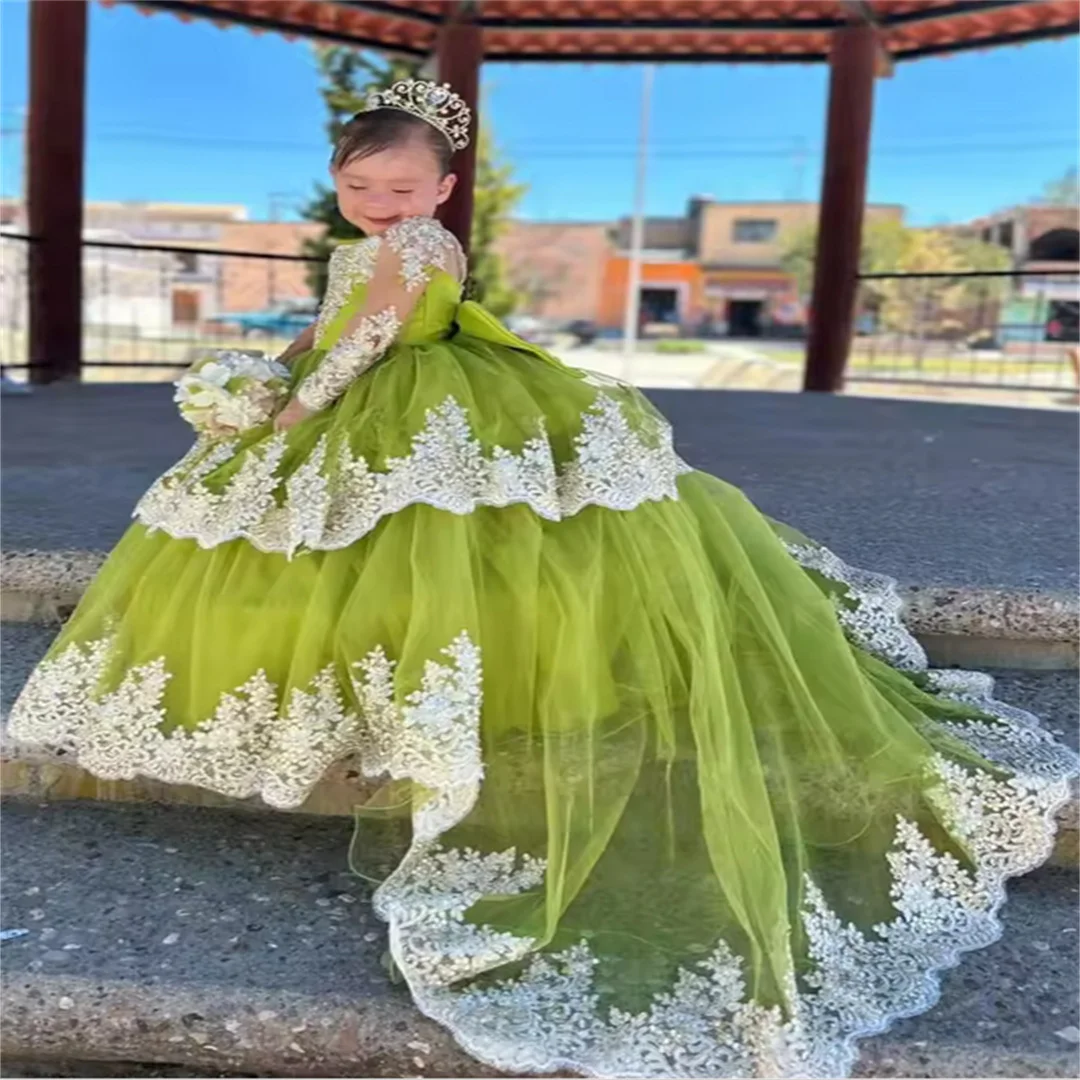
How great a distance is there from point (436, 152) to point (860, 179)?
4.79 m

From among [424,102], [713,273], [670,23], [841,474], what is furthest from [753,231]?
[424,102]

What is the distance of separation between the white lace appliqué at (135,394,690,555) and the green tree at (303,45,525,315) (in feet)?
1.23

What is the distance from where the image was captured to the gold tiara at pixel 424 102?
136 cm

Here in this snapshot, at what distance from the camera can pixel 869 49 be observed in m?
5.42

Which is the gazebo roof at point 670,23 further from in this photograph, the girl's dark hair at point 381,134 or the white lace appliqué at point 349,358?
the white lace appliqué at point 349,358

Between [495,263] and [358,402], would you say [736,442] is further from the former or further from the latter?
[495,263]

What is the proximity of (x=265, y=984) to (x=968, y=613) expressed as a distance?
1.09 metres

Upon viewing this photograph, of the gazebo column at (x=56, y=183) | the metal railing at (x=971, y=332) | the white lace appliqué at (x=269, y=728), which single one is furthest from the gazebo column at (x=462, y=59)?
the white lace appliqué at (x=269, y=728)

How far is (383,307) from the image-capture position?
1.32 m

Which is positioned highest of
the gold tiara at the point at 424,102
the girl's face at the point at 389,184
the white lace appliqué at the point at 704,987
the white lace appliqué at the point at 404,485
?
the gold tiara at the point at 424,102

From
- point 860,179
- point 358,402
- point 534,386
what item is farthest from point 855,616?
point 860,179

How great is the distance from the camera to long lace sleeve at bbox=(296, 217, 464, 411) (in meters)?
1.31

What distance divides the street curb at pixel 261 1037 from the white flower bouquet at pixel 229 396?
2.08 ft

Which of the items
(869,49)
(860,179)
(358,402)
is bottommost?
(358,402)
